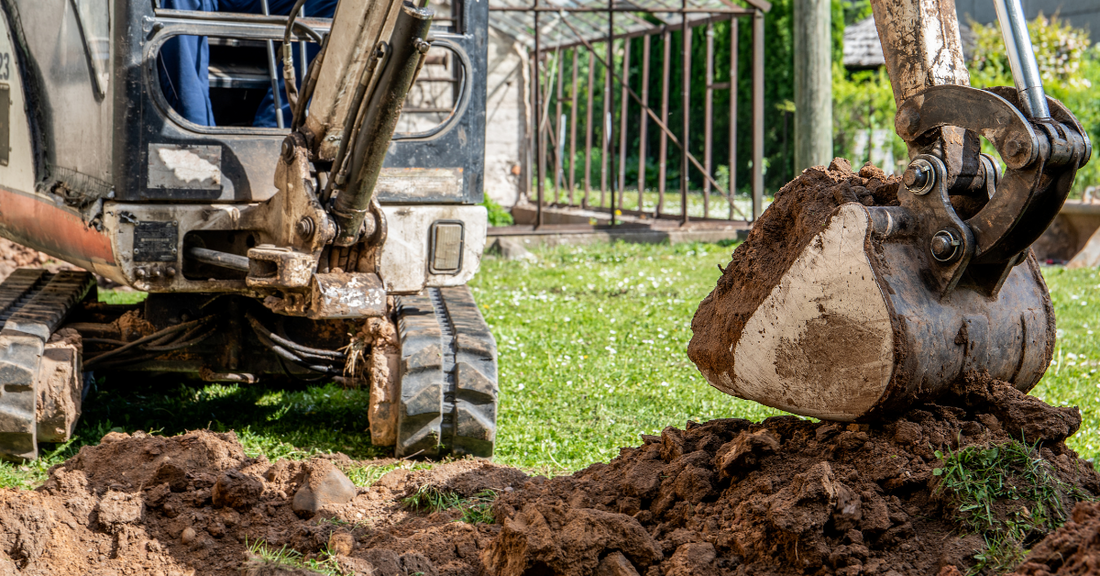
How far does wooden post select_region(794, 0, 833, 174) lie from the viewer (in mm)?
8484

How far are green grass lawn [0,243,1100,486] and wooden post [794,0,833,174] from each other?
1.85 m

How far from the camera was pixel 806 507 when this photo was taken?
2.29 m

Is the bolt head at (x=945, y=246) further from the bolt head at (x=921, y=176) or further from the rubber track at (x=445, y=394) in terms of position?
the rubber track at (x=445, y=394)

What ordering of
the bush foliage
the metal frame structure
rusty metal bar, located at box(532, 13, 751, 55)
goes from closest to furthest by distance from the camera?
the metal frame structure → rusty metal bar, located at box(532, 13, 751, 55) → the bush foliage

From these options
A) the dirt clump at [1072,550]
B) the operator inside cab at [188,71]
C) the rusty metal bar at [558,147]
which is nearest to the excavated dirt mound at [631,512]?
the dirt clump at [1072,550]

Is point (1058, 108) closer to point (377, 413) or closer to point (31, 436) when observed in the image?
point (377, 413)

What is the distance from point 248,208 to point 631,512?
2.15 m

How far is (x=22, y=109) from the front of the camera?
14.8ft

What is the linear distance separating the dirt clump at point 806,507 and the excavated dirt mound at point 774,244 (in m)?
0.28

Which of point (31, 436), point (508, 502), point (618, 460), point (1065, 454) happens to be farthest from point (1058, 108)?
point (31, 436)

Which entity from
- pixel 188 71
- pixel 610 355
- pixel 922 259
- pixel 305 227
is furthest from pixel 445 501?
pixel 610 355

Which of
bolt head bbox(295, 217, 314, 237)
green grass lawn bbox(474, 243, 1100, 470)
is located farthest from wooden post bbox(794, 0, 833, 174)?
bolt head bbox(295, 217, 314, 237)

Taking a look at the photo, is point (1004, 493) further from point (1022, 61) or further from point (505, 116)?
point (505, 116)

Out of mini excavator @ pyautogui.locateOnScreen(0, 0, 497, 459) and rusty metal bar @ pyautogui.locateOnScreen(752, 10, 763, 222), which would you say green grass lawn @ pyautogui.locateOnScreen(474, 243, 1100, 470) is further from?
rusty metal bar @ pyautogui.locateOnScreen(752, 10, 763, 222)
